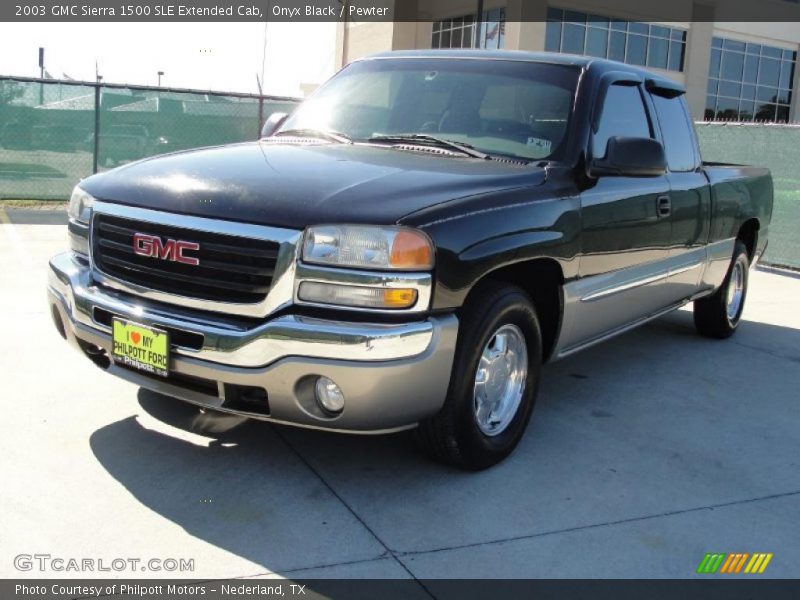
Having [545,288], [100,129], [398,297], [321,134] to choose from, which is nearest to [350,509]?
[398,297]

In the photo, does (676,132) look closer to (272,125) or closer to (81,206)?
(272,125)

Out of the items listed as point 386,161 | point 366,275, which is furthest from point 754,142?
point 366,275

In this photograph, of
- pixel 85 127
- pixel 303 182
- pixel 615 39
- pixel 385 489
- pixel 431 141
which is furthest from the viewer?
pixel 615 39

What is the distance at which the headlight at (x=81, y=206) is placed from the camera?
394cm

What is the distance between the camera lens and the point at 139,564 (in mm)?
2988

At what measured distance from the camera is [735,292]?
7.17m

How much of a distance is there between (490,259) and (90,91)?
454 inches

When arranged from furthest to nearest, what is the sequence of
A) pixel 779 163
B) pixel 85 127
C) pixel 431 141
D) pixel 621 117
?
pixel 85 127
pixel 779 163
pixel 621 117
pixel 431 141

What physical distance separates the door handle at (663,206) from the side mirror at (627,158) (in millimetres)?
649

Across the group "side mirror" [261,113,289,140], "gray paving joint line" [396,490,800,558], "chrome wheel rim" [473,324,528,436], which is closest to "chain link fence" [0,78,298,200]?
"side mirror" [261,113,289,140]

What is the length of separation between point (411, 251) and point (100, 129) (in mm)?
11598

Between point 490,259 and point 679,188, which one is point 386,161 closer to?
point 490,259

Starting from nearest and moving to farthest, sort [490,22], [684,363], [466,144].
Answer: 1. [466,144]
2. [684,363]
3. [490,22]

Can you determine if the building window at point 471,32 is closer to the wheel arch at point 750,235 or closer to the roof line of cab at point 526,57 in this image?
the wheel arch at point 750,235
